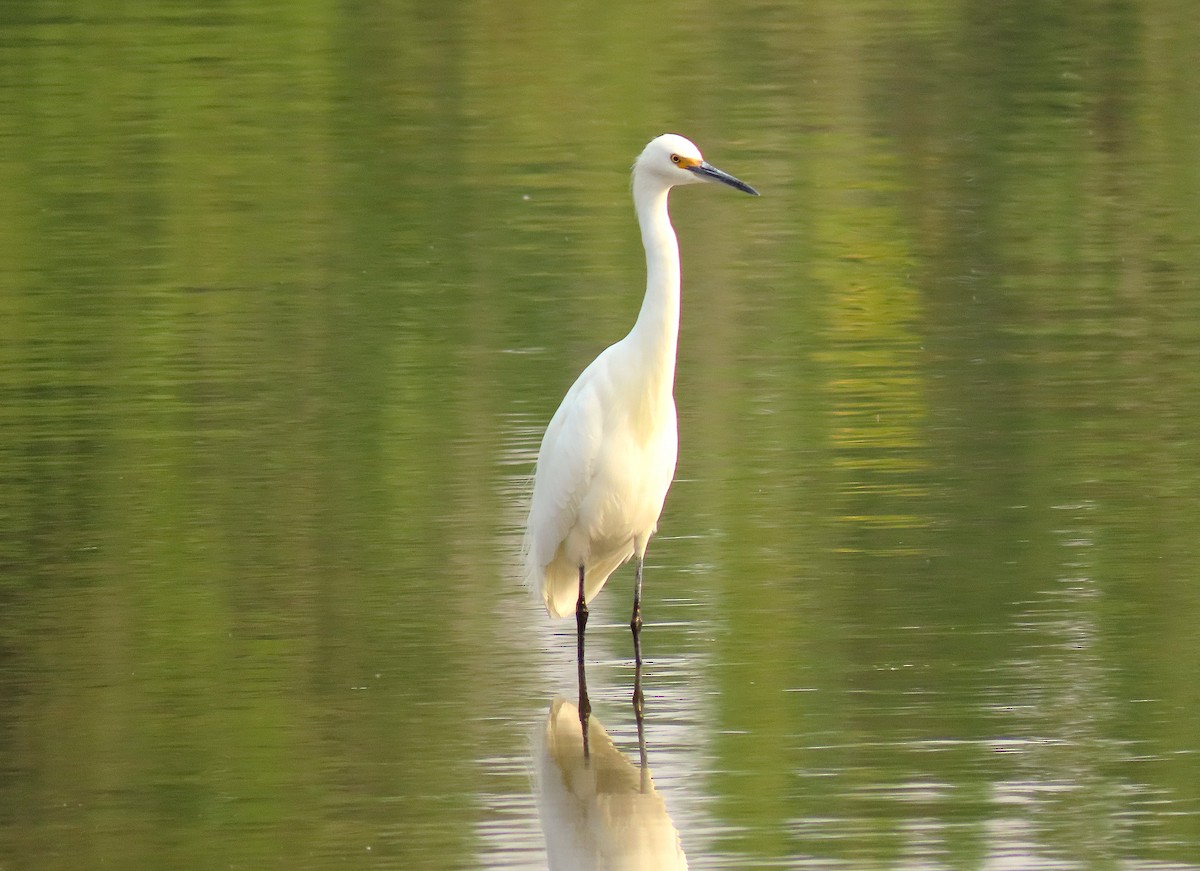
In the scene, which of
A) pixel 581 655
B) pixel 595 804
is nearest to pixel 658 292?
pixel 581 655

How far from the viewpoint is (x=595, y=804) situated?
548cm

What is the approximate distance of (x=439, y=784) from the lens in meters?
5.60

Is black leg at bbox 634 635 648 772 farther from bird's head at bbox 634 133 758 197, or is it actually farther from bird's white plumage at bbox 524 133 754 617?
bird's head at bbox 634 133 758 197

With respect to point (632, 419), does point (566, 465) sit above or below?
below

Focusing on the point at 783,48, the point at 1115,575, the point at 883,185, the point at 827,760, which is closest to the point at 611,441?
the point at 827,760

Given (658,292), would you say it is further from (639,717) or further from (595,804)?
(595,804)

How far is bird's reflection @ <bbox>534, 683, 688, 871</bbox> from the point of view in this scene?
511 centimetres

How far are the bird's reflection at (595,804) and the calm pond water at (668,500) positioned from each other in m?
0.02

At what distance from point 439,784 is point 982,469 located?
335 centimetres

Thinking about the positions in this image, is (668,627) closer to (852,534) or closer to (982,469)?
(852,534)

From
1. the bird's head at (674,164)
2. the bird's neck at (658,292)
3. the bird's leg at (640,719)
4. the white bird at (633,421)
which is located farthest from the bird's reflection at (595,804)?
the bird's head at (674,164)

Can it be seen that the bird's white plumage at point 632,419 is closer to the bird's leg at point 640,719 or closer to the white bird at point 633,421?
the white bird at point 633,421

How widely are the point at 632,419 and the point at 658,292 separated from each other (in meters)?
0.40

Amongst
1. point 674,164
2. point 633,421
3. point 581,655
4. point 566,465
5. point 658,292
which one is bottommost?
point 581,655
